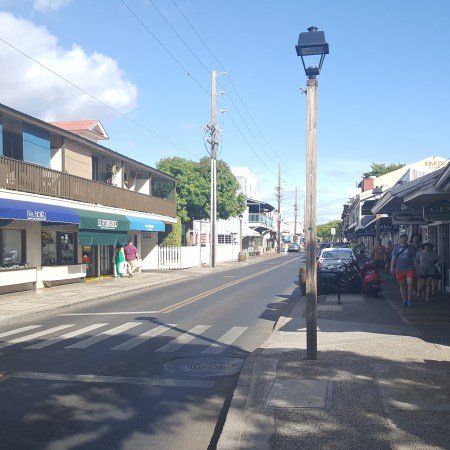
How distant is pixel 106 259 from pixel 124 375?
21117mm

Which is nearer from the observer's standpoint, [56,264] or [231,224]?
[56,264]

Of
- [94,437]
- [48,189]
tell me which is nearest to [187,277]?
[48,189]

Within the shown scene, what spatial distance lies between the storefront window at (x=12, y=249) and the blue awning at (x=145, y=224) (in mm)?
6994

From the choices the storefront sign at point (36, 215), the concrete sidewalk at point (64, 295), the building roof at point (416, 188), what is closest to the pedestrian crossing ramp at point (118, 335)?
the concrete sidewalk at point (64, 295)

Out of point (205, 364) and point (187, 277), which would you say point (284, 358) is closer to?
point (205, 364)

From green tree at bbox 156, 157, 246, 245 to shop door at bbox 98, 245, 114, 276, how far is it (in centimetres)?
1902

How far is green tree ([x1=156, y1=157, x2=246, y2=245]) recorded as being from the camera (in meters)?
48.4

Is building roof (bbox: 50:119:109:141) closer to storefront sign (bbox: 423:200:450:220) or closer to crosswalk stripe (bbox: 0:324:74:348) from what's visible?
crosswalk stripe (bbox: 0:324:74:348)

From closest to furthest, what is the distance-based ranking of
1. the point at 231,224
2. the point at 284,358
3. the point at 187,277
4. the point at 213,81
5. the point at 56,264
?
the point at 284,358 < the point at 56,264 < the point at 187,277 < the point at 213,81 < the point at 231,224

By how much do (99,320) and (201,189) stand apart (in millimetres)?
35360

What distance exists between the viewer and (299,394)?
6.23m

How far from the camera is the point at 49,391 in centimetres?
697

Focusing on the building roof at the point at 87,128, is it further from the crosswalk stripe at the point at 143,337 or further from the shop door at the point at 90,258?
the crosswalk stripe at the point at 143,337

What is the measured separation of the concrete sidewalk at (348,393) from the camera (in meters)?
4.95
